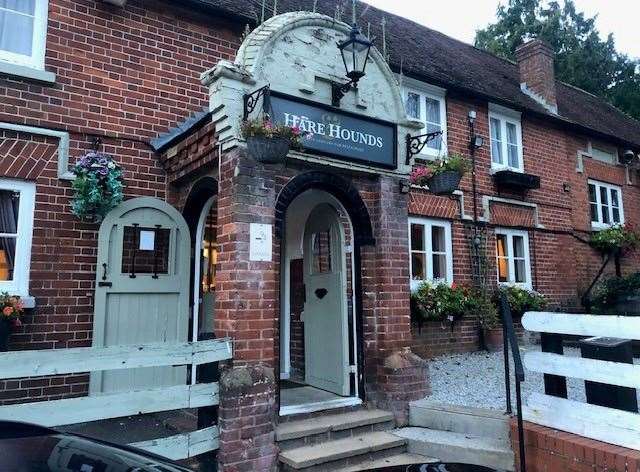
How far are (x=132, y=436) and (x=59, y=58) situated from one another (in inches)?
180

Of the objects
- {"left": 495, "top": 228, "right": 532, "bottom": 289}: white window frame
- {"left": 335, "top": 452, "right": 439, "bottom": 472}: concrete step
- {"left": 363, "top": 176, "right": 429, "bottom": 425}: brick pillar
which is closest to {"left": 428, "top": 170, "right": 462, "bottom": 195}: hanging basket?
{"left": 363, "top": 176, "right": 429, "bottom": 425}: brick pillar

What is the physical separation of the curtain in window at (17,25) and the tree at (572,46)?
24.0m

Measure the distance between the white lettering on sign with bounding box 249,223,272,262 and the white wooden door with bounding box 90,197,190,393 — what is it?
5.71 feet

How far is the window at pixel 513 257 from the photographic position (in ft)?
33.1

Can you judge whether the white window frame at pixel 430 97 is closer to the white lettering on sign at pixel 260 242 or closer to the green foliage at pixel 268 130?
the green foliage at pixel 268 130

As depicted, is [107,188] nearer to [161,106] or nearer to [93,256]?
[93,256]

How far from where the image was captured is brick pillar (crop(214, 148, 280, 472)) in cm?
416

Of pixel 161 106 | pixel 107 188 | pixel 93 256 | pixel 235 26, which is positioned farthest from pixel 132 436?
pixel 235 26

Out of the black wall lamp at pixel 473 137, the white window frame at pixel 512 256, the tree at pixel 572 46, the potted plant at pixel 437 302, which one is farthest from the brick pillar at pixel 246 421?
the tree at pixel 572 46

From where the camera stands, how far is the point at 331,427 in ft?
15.2

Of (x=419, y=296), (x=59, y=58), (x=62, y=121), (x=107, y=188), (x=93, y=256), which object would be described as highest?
(x=59, y=58)

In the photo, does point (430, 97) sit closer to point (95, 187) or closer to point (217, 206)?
point (217, 206)

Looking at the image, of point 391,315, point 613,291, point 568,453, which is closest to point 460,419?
point 568,453

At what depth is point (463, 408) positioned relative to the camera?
4930 millimetres
